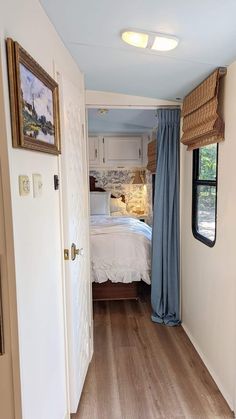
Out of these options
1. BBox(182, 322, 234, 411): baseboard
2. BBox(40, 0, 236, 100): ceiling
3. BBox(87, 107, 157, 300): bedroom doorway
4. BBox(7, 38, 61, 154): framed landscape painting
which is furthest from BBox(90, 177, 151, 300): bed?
BBox(7, 38, 61, 154): framed landscape painting

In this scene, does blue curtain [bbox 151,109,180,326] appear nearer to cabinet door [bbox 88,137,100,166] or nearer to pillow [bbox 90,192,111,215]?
pillow [bbox 90,192,111,215]

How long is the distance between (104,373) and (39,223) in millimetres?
1498

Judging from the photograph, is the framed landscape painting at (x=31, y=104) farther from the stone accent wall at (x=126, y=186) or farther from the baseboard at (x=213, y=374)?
the stone accent wall at (x=126, y=186)

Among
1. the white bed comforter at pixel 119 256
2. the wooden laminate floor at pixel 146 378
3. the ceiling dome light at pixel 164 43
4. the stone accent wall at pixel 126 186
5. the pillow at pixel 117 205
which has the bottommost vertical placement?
the wooden laminate floor at pixel 146 378

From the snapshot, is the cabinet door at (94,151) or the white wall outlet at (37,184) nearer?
the white wall outlet at (37,184)

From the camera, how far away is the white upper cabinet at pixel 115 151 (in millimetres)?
5340

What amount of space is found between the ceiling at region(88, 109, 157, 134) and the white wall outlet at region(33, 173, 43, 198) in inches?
94.9

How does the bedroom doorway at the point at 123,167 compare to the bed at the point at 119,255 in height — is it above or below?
above

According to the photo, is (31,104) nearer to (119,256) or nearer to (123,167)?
(119,256)

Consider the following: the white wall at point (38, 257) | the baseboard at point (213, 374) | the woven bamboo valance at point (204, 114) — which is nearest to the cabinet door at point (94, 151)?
the woven bamboo valance at point (204, 114)

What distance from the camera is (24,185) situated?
114 centimetres

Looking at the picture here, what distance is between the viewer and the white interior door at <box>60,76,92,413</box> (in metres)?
1.71

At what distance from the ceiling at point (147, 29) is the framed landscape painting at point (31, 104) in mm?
302

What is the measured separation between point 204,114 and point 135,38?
0.78 m
